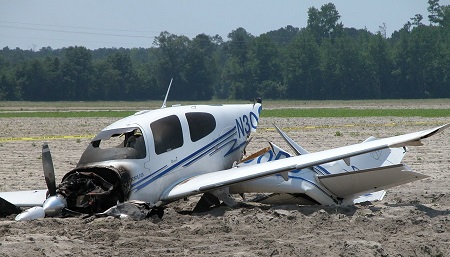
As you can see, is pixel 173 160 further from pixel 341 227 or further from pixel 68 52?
pixel 68 52

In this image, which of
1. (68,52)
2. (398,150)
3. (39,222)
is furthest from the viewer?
(68,52)

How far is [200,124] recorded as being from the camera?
16.4 meters

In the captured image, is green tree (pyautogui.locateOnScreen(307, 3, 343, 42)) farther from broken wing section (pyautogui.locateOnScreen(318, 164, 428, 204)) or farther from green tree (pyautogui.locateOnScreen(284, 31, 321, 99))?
broken wing section (pyautogui.locateOnScreen(318, 164, 428, 204))

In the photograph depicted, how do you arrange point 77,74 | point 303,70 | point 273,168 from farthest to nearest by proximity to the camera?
point 303,70, point 77,74, point 273,168

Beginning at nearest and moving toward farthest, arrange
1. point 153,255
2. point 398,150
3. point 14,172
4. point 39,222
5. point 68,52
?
point 153,255 → point 39,222 → point 398,150 → point 14,172 → point 68,52

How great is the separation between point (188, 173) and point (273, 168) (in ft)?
5.73

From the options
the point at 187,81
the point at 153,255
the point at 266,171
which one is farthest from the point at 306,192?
the point at 187,81

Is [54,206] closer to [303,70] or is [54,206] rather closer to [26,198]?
[26,198]

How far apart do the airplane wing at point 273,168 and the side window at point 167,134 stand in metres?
0.65

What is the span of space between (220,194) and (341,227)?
271 cm

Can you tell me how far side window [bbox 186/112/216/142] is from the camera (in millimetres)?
16188

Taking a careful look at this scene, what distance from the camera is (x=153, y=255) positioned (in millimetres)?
11344

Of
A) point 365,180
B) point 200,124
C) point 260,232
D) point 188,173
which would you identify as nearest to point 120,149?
point 188,173

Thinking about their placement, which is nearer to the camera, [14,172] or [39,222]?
[39,222]
